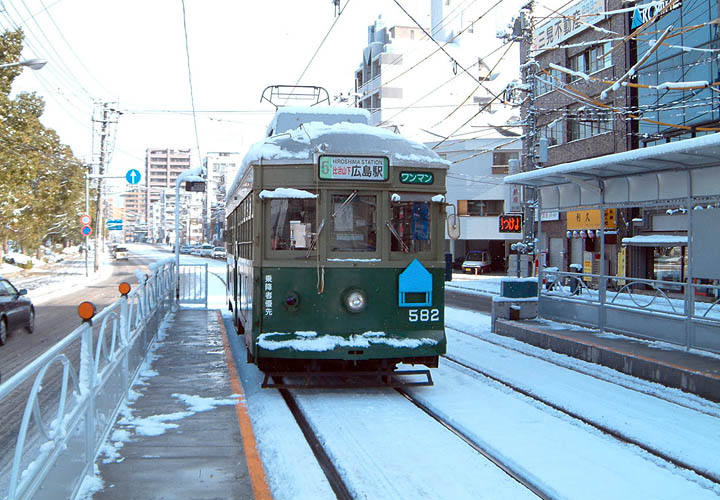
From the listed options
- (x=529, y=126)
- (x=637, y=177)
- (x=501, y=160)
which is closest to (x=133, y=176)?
(x=529, y=126)

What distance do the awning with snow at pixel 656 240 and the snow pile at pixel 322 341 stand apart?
2142 centimetres

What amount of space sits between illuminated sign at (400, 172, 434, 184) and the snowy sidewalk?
3.26m

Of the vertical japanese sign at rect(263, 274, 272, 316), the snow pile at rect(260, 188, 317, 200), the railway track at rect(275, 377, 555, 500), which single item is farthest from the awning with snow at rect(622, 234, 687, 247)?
the vertical japanese sign at rect(263, 274, 272, 316)

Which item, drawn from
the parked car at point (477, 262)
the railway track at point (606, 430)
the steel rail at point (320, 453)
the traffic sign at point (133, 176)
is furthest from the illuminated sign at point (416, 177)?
the parked car at point (477, 262)

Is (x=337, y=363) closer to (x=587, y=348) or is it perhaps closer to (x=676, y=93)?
(x=587, y=348)

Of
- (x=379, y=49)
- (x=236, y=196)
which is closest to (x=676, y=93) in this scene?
(x=236, y=196)

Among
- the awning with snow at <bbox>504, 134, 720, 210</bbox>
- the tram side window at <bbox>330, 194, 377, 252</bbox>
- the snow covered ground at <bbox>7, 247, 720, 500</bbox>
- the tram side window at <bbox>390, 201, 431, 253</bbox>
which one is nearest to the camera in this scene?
the snow covered ground at <bbox>7, 247, 720, 500</bbox>

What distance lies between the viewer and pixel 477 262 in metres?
48.2

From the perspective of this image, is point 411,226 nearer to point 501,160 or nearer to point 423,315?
point 423,315

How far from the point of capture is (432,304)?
27.5 feet

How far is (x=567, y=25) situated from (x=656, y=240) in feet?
39.9

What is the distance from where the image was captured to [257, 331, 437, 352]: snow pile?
7.95m

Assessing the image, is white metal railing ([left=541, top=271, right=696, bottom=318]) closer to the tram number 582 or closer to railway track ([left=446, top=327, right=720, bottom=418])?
railway track ([left=446, top=327, right=720, bottom=418])

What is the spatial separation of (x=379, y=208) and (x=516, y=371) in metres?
3.50
